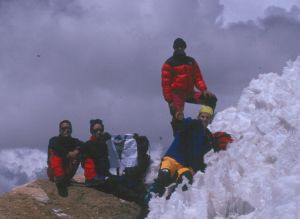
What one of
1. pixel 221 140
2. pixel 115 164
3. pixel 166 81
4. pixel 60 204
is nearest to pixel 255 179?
pixel 221 140

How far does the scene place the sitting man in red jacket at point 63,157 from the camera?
8.96 meters

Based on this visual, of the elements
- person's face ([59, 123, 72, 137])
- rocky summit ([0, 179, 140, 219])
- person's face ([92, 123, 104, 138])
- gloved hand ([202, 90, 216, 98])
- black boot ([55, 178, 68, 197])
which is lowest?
rocky summit ([0, 179, 140, 219])

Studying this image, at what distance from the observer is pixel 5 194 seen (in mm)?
8734

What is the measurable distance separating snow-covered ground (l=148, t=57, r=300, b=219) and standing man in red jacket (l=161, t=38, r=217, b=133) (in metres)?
2.44

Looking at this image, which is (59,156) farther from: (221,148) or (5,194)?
(221,148)

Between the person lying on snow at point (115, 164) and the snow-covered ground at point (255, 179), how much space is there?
230cm

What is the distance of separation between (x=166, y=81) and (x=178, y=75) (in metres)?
0.21

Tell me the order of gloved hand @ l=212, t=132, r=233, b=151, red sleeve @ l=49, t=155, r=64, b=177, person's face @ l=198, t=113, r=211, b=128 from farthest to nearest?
red sleeve @ l=49, t=155, r=64, b=177 → person's face @ l=198, t=113, r=211, b=128 → gloved hand @ l=212, t=132, r=233, b=151

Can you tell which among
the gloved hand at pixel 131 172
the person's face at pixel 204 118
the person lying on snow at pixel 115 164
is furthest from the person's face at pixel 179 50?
the person's face at pixel 204 118

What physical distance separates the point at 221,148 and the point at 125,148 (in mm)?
2273

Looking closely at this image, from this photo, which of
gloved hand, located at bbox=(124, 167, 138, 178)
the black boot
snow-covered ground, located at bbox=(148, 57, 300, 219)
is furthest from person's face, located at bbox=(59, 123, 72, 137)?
snow-covered ground, located at bbox=(148, 57, 300, 219)

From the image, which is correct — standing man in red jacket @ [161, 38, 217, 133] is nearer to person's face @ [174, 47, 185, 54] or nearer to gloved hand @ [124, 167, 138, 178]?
person's face @ [174, 47, 185, 54]

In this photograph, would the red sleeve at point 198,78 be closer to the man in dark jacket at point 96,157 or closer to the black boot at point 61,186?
the man in dark jacket at point 96,157

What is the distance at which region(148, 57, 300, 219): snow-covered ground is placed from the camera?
4649 mm
